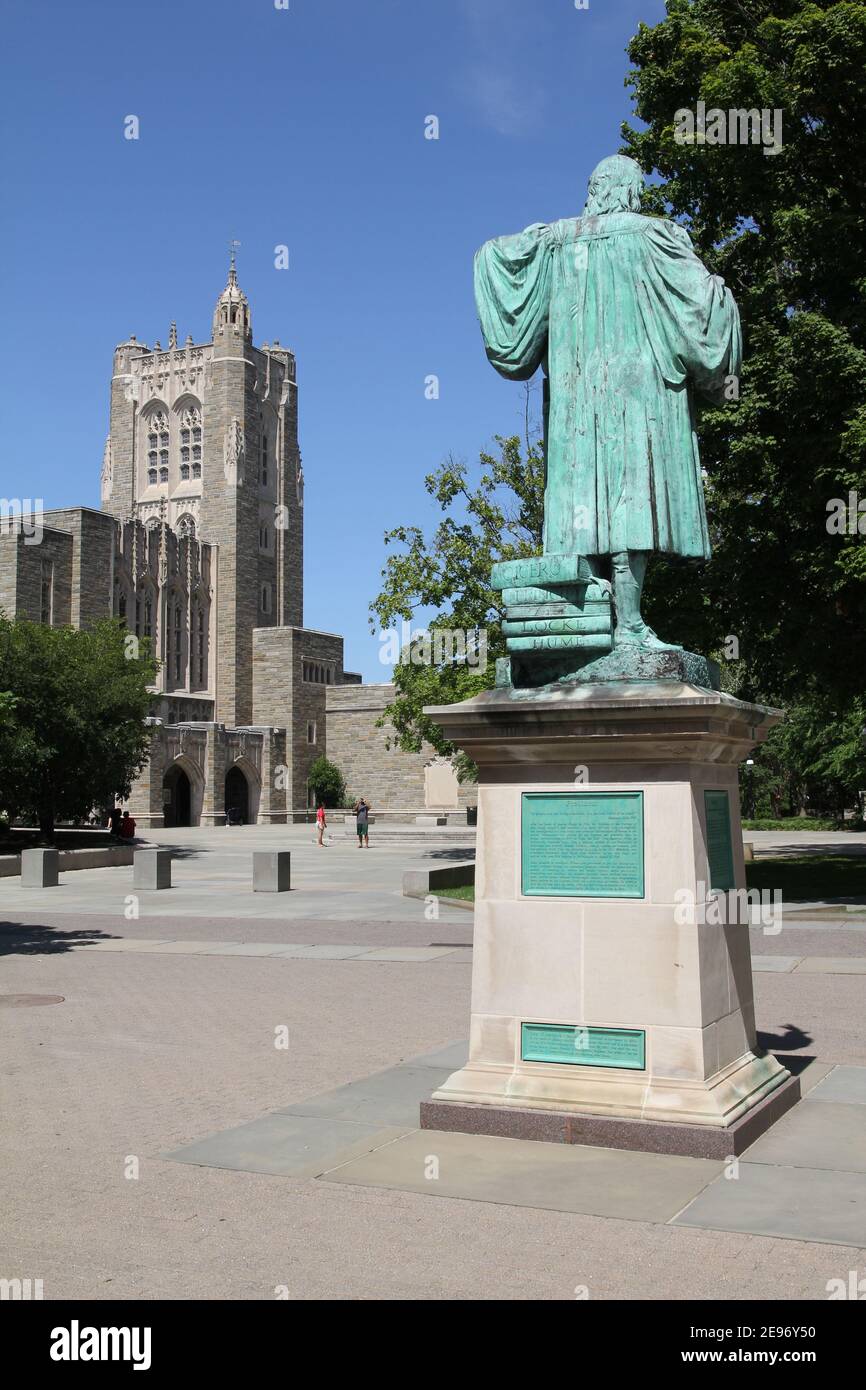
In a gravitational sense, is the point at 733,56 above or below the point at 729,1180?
above

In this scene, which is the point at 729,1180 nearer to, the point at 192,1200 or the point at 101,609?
the point at 192,1200

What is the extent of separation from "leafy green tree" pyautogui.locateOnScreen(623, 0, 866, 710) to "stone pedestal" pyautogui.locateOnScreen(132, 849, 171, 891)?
11.4m

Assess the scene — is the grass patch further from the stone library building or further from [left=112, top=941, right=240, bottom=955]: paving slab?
[left=112, top=941, right=240, bottom=955]: paving slab

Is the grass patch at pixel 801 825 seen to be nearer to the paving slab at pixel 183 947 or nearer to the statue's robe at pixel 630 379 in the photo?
the paving slab at pixel 183 947

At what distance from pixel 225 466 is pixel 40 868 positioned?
59065 mm

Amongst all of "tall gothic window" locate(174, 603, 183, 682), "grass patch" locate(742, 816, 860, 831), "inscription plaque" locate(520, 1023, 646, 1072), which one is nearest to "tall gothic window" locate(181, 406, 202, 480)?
"tall gothic window" locate(174, 603, 183, 682)

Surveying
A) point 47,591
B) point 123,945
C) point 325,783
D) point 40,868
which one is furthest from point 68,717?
point 325,783

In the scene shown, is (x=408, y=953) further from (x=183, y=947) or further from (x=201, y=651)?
(x=201, y=651)

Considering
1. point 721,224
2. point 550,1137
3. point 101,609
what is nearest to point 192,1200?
point 550,1137

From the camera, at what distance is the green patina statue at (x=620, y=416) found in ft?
21.7

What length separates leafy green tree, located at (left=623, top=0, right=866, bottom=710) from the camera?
57.5 ft

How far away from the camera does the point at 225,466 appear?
8250 cm

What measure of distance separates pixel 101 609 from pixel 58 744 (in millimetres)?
33521
